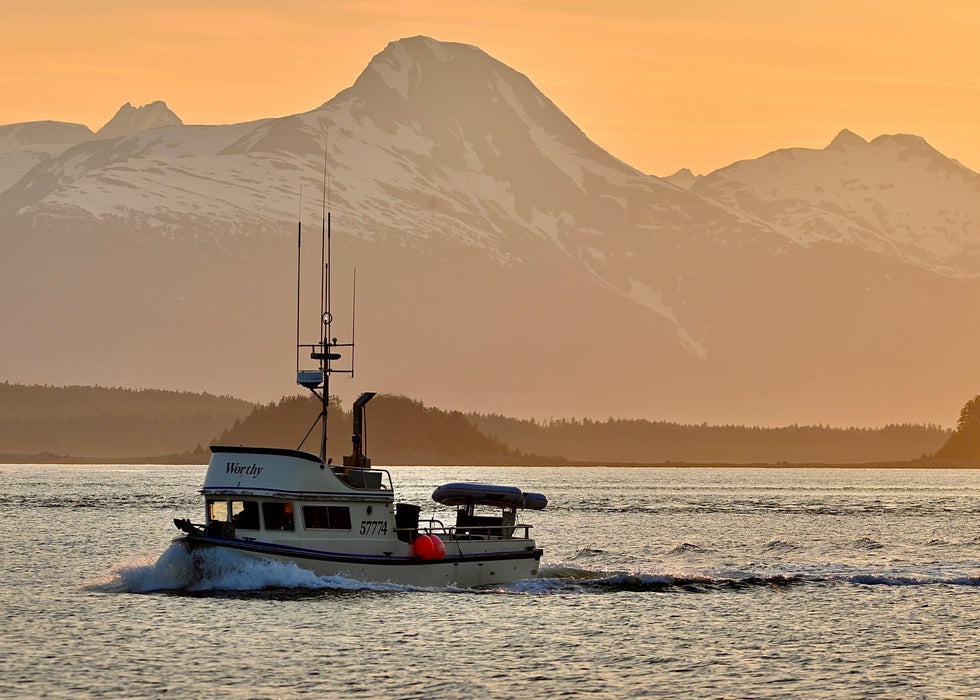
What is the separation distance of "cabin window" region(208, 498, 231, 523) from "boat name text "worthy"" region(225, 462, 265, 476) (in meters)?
1.28

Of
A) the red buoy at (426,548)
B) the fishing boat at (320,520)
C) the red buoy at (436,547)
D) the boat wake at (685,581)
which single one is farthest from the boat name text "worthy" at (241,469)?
the boat wake at (685,581)

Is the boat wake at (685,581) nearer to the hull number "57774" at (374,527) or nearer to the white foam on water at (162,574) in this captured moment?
the hull number "57774" at (374,527)

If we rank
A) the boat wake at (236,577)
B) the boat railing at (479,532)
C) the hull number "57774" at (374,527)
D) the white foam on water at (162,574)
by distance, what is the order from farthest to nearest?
the boat railing at (479,532)
the white foam on water at (162,574)
the hull number "57774" at (374,527)
the boat wake at (236,577)

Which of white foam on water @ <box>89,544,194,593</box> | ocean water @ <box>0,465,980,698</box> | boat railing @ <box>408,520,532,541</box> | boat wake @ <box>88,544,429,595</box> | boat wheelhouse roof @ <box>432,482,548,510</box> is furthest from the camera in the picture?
boat wheelhouse roof @ <box>432,482,548,510</box>

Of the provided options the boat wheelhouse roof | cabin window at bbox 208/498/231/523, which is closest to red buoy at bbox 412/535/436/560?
the boat wheelhouse roof

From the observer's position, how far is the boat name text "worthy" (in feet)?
200

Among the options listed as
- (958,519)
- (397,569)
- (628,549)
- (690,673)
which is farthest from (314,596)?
(958,519)

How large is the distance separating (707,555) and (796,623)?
37.3 m

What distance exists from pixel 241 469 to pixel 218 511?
6.14ft

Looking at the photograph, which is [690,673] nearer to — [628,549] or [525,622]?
[525,622]

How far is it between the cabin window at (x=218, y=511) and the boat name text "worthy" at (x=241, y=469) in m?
1.28

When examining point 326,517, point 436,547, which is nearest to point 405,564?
point 436,547

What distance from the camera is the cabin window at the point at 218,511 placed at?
61000 mm

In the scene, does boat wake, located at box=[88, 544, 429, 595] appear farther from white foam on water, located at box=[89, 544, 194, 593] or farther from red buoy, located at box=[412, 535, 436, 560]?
red buoy, located at box=[412, 535, 436, 560]
